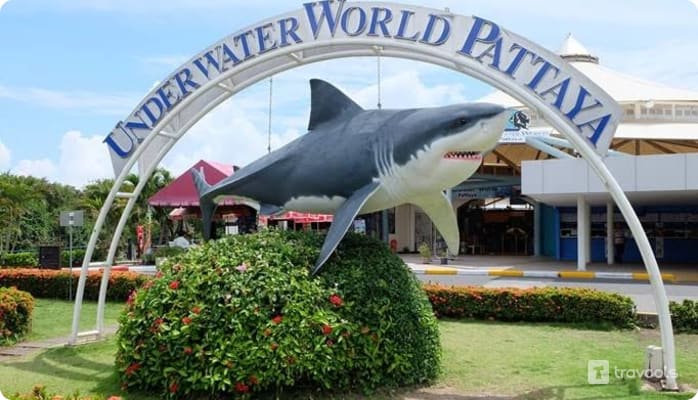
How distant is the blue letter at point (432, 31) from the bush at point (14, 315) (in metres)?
7.73

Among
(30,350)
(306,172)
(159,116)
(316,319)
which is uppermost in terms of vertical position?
(159,116)

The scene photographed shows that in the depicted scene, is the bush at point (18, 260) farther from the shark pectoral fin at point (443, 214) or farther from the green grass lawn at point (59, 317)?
the shark pectoral fin at point (443, 214)

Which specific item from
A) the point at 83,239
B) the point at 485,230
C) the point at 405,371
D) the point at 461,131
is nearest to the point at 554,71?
the point at 461,131

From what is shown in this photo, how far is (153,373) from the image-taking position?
275 inches

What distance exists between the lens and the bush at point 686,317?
1076cm

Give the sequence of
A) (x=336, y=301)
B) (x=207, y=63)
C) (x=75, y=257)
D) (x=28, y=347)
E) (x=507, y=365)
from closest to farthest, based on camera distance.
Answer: (x=336, y=301) → (x=507, y=365) → (x=207, y=63) → (x=28, y=347) → (x=75, y=257)

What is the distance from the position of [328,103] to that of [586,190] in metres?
14.7

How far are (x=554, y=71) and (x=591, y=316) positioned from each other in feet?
19.2

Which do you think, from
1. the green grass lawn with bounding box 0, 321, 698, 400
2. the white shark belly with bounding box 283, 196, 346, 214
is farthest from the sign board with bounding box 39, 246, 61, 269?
the white shark belly with bounding box 283, 196, 346, 214

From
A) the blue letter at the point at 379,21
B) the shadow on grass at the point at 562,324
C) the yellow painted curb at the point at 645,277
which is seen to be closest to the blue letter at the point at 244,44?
the blue letter at the point at 379,21

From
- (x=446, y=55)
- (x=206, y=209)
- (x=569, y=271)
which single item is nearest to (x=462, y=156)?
(x=446, y=55)

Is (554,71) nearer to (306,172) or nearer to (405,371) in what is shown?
(306,172)

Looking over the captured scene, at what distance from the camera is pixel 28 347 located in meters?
10.3

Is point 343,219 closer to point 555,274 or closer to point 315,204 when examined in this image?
point 315,204
